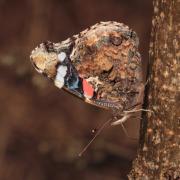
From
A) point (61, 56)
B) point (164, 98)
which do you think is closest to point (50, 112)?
point (61, 56)

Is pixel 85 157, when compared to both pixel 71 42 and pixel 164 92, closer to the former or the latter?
pixel 71 42

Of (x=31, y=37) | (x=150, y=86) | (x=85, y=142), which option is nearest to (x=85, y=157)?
(x=85, y=142)

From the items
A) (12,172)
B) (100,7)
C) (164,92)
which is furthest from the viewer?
(100,7)

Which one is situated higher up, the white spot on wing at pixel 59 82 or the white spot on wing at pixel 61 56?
the white spot on wing at pixel 61 56

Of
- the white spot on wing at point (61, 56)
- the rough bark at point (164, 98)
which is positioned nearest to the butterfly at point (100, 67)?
the white spot on wing at point (61, 56)

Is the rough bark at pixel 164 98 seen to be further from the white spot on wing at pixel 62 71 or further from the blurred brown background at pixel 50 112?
the blurred brown background at pixel 50 112

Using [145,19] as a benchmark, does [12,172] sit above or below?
below

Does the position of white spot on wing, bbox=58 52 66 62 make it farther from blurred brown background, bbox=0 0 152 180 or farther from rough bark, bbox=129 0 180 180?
blurred brown background, bbox=0 0 152 180

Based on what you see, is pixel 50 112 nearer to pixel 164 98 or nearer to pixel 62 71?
pixel 62 71

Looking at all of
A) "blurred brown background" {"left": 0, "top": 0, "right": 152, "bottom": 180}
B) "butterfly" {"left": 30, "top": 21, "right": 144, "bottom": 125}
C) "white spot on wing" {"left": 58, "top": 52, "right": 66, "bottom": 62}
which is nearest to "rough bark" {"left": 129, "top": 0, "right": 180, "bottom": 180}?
"butterfly" {"left": 30, "top": 21, "right": 144, "bottom": 125}
